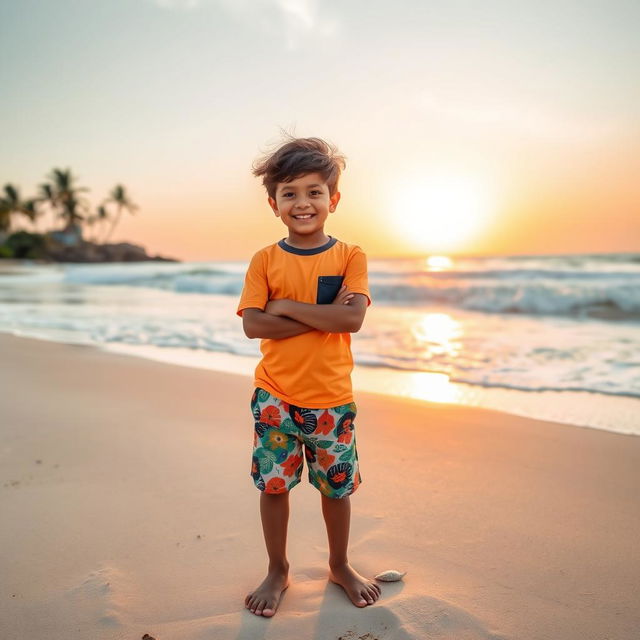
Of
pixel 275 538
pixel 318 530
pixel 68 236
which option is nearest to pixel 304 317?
pixel 275 538

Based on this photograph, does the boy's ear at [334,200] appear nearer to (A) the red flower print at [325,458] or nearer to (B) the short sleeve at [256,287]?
(B) the short sleeve at [256,287]

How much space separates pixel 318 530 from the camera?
8.52ft

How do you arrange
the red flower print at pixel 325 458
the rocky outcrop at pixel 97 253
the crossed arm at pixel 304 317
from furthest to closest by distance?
1. the rocky outcrop at pixel 97 253
2. the red flower print at pixel 325 458
3. the crossed arm at pixel 304 317

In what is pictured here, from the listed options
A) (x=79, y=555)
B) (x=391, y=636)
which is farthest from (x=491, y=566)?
(x=79, y=555)

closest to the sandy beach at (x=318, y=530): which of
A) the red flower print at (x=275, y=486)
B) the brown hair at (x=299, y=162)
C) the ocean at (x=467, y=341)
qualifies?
the red flower print at (x=275, y=486)

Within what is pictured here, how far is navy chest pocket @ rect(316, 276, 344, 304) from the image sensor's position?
6.82ft

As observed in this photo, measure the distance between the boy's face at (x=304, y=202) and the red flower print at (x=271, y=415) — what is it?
2.16 feet

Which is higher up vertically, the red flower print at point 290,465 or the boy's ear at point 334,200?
the boy's ear at point 334,200

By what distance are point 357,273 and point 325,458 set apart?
0.70 metres

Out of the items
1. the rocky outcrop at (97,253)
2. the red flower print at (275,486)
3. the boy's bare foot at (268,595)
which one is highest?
the rocky outcrop at (97,253)

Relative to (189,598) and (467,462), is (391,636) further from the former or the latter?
(467,462)

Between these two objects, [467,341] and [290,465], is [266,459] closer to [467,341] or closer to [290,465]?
[290,465]

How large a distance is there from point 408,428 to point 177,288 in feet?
64.1

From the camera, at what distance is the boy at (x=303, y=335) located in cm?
203
